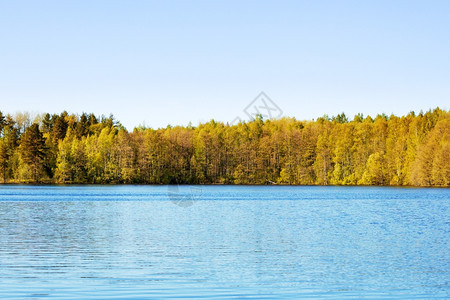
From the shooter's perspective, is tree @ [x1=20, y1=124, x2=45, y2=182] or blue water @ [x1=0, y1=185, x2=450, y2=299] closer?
blue water @ [x1=0, y1=185, x2=450, y2=299]

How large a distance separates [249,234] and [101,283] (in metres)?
13.0

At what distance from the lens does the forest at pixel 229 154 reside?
116938mm

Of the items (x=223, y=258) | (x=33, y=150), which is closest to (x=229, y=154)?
(x=33, y=150)

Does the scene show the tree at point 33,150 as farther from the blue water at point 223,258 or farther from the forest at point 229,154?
the blue water at point 223,258

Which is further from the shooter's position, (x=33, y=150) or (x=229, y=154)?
(x=229, y=154)

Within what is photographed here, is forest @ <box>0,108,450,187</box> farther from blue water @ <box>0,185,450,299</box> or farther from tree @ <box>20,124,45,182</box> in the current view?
blue water @ <box>0,185,450,299</box>

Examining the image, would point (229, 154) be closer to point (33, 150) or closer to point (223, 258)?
point (33, 150)

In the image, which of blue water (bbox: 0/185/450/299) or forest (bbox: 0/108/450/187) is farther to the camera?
forest (bbox: 0/108/450/187)

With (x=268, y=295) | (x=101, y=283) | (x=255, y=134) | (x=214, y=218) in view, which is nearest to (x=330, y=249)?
(x=268, y=295)

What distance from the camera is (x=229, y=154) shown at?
134m

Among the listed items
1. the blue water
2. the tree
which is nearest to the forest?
the tree

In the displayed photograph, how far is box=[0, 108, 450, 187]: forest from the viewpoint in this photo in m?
117

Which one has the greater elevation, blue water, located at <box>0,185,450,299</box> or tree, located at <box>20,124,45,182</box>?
tree, located at <box>20,124,45,182</box>

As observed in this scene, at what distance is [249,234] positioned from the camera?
28438mm
